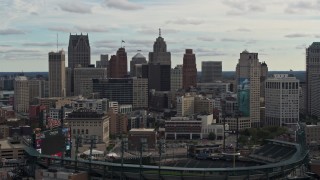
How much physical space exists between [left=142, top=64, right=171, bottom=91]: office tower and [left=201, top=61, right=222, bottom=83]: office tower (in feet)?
155

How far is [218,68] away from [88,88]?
60.3 m

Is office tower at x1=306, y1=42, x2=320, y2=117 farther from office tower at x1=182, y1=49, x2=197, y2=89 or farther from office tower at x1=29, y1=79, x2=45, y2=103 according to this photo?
office tower at x1=29, y1=79, x2=45, y2=103

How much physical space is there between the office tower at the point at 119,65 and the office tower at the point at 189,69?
15.5m

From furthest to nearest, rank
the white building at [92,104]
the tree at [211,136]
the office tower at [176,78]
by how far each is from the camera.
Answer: the office tower at [176,78] < the white building at [92,104] < the tree at [211,136]

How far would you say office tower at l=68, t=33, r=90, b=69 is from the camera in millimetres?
175125

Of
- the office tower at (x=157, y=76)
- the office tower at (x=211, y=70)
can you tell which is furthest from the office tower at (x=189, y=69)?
the office tower at (x=211, y=70)

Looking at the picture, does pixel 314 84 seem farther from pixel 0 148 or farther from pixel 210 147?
pixel 0 148

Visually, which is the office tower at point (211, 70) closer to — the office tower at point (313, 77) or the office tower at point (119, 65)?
the office tower at point (119, 65)

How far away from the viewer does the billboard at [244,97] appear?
101500 mm

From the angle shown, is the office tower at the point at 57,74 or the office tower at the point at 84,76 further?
the office tower at the point at 84,76

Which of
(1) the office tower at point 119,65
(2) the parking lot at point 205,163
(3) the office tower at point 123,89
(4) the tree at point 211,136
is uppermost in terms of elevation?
(1) the office tower at point 119,65

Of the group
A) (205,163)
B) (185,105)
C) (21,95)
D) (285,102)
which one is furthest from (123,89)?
(205,163)

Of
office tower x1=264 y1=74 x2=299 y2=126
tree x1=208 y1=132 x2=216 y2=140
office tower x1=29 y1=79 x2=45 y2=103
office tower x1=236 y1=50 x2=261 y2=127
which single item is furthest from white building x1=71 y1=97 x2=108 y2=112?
office tower x1=29 y1=79 x2=45 y2=103

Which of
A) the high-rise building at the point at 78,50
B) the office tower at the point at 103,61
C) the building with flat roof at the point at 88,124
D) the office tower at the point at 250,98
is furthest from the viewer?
the office tower at the point at 103,61
